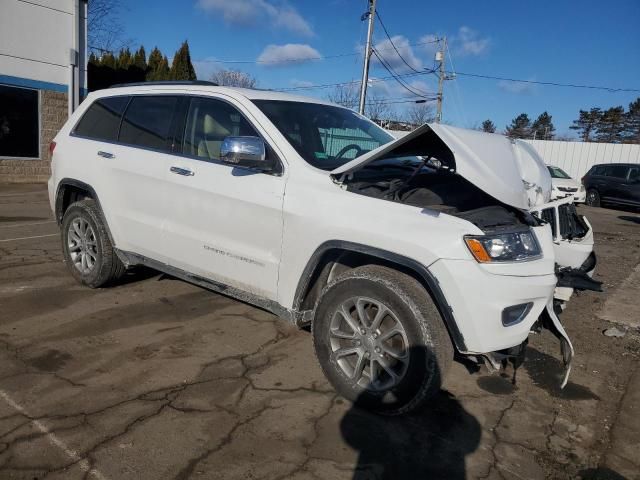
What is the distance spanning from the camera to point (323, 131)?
4234 mm

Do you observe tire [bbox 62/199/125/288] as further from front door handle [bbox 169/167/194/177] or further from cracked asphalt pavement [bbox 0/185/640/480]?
front door handle [bbox 169/167/194/177]

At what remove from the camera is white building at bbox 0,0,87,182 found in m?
13.4

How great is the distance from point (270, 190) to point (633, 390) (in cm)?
301

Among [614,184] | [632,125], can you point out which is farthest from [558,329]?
[632,125]

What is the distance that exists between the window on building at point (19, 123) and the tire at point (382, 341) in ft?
44.0

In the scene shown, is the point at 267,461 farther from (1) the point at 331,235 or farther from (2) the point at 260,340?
(2) the point at 260,340

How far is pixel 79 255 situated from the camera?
17.4ft

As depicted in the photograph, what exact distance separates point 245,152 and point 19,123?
1311 cm

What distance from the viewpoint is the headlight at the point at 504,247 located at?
2.89 m

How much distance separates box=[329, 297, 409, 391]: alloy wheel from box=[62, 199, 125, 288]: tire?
2.61 meters

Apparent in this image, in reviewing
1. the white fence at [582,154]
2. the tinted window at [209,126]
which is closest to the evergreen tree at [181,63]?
the white fence at [582,154]

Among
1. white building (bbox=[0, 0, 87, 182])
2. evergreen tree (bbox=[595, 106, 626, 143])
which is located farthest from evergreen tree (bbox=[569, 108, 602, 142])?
white building (bbox=[0, 0, 87, 182])

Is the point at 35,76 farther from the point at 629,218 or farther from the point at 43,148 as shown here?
the point at 629,218

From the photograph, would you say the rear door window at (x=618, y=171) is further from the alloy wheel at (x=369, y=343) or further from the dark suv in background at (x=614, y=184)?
the alloy wheel at (x=369, y=343)
